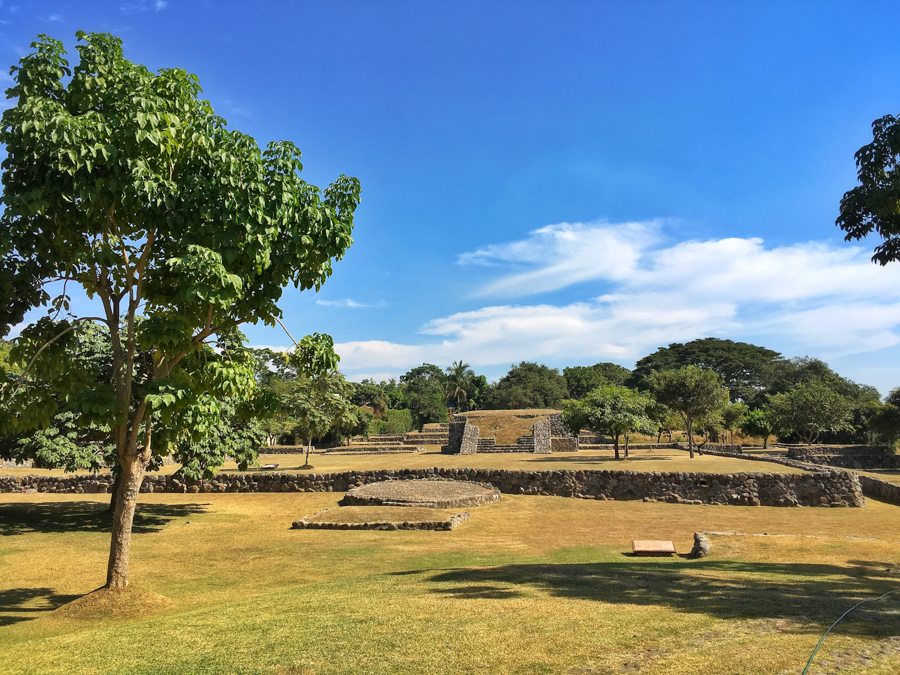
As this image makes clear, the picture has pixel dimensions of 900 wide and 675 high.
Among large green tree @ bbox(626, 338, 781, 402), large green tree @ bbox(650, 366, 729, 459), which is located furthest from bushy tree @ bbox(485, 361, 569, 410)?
large green tree @ bbox(650, 366, 729, 459)

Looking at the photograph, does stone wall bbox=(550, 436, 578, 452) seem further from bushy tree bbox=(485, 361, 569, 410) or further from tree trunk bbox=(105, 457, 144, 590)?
tree trunk bbox=(105, 457, 144, 590)

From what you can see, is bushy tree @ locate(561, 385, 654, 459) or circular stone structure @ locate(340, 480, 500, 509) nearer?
circular stone structure @ locate(340, 480, 500, 509)

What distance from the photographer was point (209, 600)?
925cm

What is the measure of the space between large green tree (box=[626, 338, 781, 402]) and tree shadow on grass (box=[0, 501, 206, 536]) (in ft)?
243

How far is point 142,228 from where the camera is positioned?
358 inches

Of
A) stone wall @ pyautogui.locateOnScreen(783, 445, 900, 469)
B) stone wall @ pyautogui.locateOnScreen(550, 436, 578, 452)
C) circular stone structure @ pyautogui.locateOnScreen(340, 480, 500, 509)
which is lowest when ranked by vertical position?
stone wall @ pyautogui.locateOnScreen(783, 445, 900, 469)

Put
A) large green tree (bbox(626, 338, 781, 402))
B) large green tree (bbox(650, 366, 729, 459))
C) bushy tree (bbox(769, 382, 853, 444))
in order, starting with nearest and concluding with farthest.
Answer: large green tree (bbox(650, 366, 729, 459))
bushy tree (bbox(769, 382, 853, 444))
large green tree (bbox(626, 338, 781, 402))

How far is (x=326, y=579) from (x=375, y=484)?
13.9 m

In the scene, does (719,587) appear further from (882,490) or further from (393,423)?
(393,423)

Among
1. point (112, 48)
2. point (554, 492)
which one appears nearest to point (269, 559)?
point (112, 48)

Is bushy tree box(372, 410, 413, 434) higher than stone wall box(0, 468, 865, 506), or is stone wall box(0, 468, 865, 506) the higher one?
bushy tree box(372, 410, 413, 434)

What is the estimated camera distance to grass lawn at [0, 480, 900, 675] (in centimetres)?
521

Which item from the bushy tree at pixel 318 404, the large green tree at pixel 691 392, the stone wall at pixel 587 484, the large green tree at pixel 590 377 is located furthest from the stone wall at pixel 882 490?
the large green tree at pixel 590 377

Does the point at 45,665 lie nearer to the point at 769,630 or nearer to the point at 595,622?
the point at 595,622
